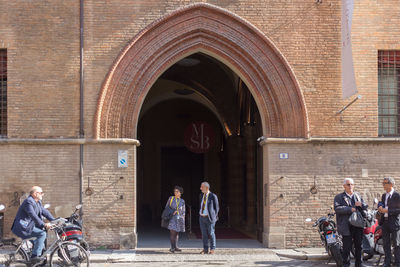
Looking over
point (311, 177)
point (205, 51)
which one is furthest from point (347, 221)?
point (205, 51)

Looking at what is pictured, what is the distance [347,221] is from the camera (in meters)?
10.6

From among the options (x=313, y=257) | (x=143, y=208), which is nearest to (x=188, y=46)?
(x=313, y=257)

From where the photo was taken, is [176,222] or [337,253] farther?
[176,222]

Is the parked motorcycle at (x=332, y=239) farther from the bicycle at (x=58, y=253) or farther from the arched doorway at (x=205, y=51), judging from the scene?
the bicycle at (x=58, y=253)

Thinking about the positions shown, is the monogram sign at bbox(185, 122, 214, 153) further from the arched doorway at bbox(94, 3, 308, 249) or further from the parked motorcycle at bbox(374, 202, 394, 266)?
the parked motorcycle at bbox(374, 202, 394, 266)

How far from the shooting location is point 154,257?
12594 millimetres

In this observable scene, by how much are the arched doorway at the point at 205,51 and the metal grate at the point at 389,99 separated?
2123 mm

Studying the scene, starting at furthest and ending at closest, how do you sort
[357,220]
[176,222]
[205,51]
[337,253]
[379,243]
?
[205,51] → [176,222] → [379,243] → [337,253] → [357,220]

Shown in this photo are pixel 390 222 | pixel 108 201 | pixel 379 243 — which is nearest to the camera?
pixel 390 222

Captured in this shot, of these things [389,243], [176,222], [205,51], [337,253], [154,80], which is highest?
[205,51]

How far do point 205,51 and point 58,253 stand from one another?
6163 millimetres

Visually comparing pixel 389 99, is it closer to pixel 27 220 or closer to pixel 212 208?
pixel 212 208

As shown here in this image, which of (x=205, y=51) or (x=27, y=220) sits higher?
(x=205, y=51)

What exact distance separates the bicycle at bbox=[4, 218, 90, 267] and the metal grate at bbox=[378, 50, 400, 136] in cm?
795
